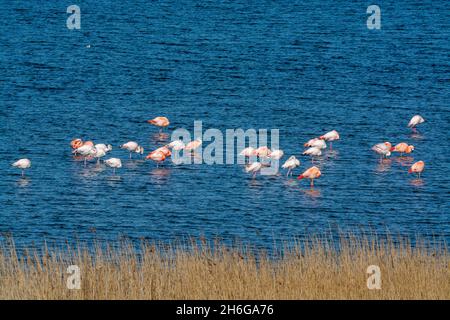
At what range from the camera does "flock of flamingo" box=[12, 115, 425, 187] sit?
2583 cm

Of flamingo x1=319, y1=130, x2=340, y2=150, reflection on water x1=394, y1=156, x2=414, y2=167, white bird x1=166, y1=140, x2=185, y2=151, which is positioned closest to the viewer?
reflection on water x1=394, y1=156, x2=414, y2=167

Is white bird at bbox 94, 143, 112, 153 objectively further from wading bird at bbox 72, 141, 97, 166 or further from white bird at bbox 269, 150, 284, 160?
white bird at bbox 269, 150, 284, 160

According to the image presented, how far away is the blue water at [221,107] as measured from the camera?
22969 millimetres

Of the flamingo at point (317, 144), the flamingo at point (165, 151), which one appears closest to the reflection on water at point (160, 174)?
the flamingo at point (165, 151)

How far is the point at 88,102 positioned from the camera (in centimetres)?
3334

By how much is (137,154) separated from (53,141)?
2.35 m

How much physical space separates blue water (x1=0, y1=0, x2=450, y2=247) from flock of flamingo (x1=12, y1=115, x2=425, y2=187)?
0.29 meters

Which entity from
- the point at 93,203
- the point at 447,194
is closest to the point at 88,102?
the point at 93,203

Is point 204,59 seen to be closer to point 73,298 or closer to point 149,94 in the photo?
point 149,94

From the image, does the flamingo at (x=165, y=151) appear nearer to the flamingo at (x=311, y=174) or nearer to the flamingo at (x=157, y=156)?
the flamingo at (x=157, y=156)

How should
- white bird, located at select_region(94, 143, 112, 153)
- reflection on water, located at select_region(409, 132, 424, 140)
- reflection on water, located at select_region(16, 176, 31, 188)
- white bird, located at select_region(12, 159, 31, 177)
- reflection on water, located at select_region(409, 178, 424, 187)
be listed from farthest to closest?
reflection on water, located at select_region(409, 132, 424, 140)
white bird, located at select_region(94, 143, 112, 153)
reflection on water, located at select_region(409, 178, 424, 187)
white bird, located at select_region(12, 159, 31, 177)
reflection on water, located at select_region(16, 176, 31, 188)

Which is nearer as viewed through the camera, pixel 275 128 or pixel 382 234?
pixel 382 234

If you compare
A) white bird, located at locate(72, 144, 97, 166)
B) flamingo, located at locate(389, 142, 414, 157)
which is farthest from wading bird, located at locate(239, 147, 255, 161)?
flamingo, located at locate(389, 142, 414, 157)

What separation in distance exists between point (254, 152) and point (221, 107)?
5962 mm
